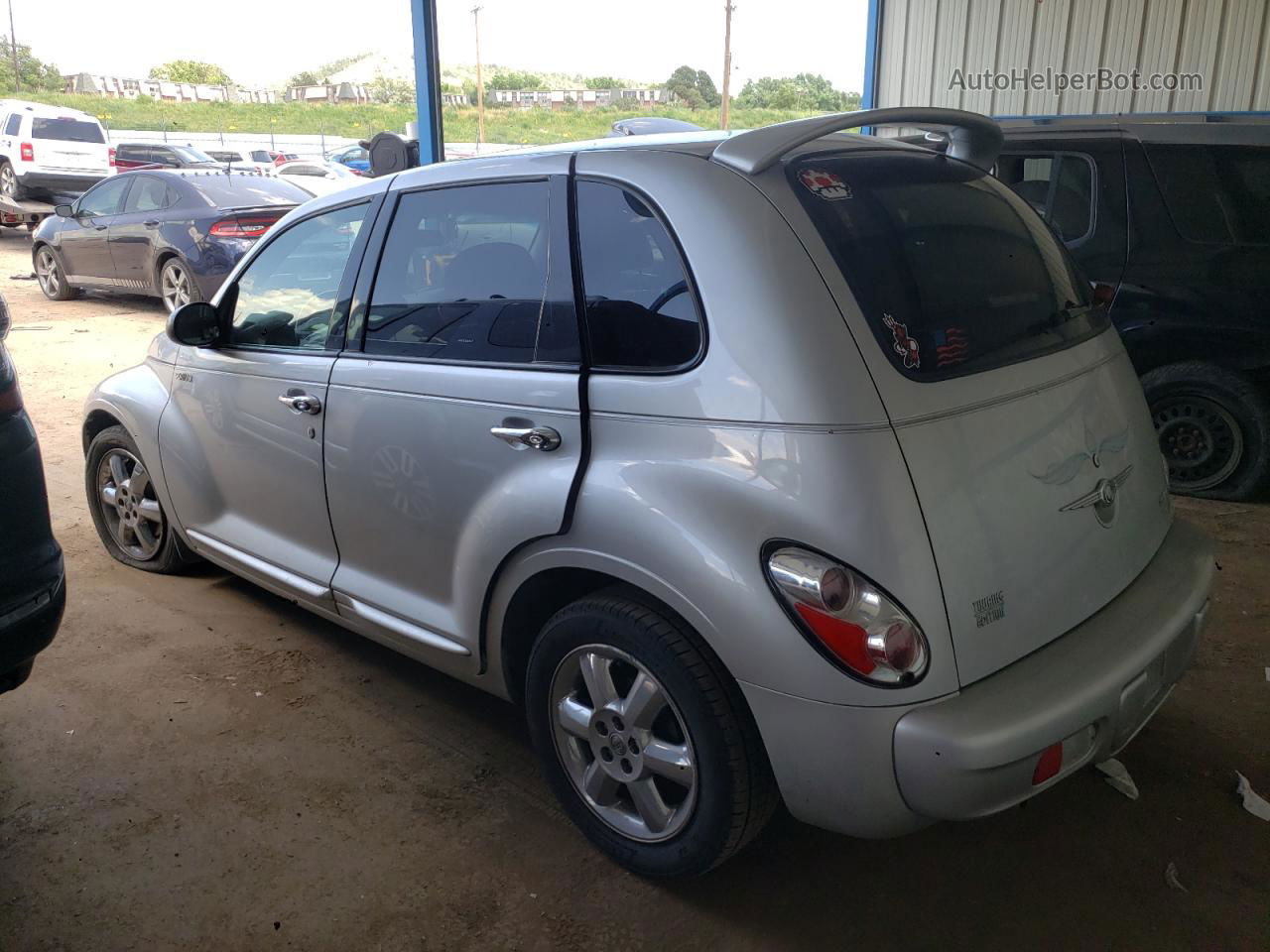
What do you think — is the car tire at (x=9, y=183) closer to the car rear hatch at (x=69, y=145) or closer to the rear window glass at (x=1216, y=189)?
the car rear hatch at (x=69, y=145)

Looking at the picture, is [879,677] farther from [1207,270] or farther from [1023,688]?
[1207,270]

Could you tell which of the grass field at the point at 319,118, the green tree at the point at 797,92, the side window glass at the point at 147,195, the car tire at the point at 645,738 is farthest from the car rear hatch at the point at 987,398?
the grass field at the point at 319,118

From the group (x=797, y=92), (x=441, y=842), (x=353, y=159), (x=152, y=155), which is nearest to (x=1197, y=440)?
(x=441, y=842)

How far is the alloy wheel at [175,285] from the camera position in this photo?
10.5 m

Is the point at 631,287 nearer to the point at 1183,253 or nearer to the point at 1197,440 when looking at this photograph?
the point at 1183,253

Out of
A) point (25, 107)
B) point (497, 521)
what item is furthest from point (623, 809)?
point (25, 107)

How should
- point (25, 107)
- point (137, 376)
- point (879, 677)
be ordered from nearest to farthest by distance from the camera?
point (879, 677) → point (137, 376) → point (25, 107)

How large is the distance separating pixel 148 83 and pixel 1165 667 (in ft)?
221

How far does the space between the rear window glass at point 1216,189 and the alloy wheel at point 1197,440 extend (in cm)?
84

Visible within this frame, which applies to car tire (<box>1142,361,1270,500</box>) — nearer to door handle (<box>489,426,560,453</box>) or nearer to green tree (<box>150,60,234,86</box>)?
door handle (<box>489,426,560,453</box>)

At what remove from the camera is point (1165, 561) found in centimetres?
258

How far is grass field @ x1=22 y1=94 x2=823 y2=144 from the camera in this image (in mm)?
38031

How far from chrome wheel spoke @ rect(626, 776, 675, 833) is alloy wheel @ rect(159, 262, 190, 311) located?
31.2 feet

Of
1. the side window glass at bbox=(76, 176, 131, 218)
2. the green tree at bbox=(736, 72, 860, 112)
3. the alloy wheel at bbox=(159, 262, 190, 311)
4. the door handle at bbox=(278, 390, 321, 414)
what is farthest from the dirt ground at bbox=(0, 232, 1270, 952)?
the green tree at bbox=(736, 72, 860, 112)
